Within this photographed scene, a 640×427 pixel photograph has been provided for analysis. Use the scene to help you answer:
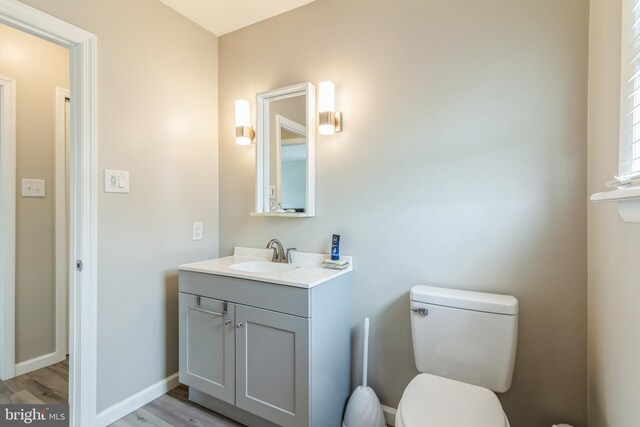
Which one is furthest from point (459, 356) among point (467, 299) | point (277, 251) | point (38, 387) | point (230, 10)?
point (38, 387)

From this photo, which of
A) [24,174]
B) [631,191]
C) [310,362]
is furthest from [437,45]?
[24,174]

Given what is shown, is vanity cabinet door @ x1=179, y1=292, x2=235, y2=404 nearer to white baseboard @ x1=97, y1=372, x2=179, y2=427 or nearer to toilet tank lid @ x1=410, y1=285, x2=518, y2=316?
white baseboard @ x1=97, y1=372, x2=179, y2=427

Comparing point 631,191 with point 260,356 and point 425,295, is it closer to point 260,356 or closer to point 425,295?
point 425,295

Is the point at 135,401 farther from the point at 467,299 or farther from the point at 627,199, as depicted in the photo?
the point at 627,199

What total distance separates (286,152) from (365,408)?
5.09ft

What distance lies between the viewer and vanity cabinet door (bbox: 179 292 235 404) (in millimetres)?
1644

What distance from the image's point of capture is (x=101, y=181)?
5.38 ft

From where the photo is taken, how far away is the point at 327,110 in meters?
1.76

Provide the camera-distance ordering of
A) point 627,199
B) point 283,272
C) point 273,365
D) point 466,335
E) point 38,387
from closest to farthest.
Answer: point 627,199 < point 466,335 < point 273,365 < point 283,272 < point 38,387

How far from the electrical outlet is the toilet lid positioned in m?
1.68

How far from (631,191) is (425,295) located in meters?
0.89

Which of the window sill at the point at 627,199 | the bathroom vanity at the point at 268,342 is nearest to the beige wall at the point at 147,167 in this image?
the bathroom vanity at the point at 268,342

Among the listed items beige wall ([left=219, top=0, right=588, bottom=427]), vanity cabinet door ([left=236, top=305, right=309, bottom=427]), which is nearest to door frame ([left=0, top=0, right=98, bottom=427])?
vanity cabinet door ([left=236, top=305, right=309, bottom=427])

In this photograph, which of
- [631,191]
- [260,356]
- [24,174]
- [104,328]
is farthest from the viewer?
[24,174]
